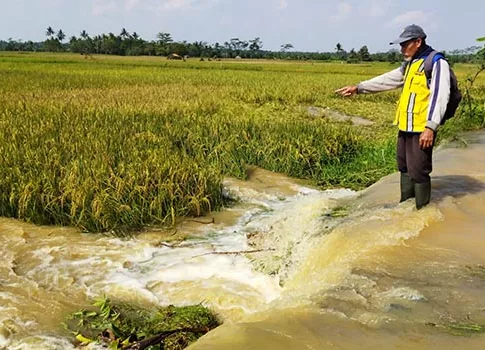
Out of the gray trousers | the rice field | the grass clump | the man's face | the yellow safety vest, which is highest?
the man's face

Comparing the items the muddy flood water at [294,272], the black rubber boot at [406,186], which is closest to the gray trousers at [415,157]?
the black rubber boot at [406,186]

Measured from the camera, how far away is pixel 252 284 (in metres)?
3.86

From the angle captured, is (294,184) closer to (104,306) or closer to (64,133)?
(64,133)

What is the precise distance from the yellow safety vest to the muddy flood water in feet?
2.46

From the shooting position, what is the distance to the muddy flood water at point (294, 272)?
8.11 ft

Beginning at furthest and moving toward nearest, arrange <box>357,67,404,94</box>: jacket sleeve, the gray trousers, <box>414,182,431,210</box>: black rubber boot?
<box>357,67,404,94</box>: jacket sleeve
<box>414,182,431,210</box>: black rubber boot
the gray trousers

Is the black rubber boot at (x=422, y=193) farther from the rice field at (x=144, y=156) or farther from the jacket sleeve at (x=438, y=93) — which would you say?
the rice field at (x=144, y=156)

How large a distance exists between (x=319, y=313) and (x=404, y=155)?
1.95 m

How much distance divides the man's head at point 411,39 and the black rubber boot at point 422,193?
96 centimetres

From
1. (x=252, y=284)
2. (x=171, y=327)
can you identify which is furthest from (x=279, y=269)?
(x=171, y=327)

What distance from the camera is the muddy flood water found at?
2473mm

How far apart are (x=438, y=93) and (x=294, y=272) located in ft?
5.20

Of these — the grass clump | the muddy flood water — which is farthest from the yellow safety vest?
the grass clump

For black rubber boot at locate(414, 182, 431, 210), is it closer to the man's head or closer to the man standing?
the man standing
